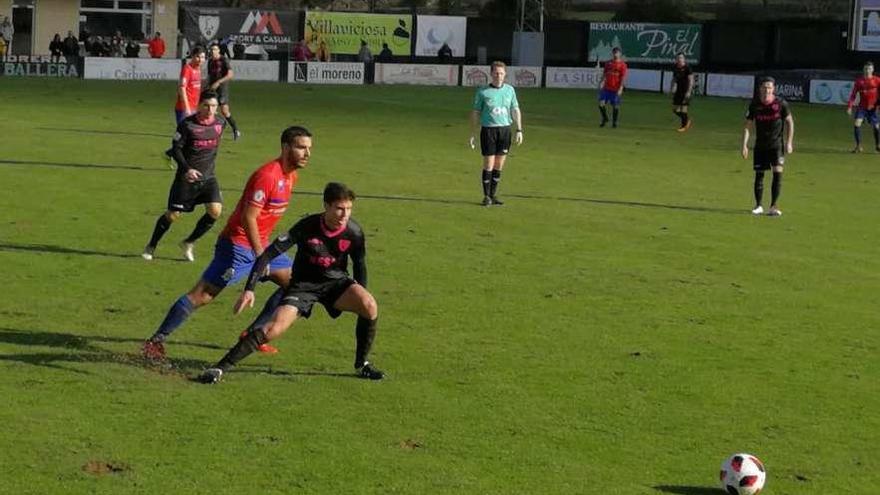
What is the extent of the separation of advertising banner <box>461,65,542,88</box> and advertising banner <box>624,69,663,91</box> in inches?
156

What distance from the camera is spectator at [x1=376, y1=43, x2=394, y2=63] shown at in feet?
228

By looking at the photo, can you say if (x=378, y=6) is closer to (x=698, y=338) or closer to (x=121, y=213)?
(x=121, y=213)

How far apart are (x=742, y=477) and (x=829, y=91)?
167 ft

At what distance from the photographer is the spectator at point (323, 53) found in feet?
234

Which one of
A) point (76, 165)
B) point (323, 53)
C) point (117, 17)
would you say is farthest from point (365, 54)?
point (76, 165)

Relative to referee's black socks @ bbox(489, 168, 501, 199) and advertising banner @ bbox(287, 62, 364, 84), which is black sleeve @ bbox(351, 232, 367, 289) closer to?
referee's black socks @ bbox(489, 168, 501, 199)

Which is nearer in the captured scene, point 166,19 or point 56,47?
point 56,47

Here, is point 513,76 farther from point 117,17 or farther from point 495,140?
point 495,140

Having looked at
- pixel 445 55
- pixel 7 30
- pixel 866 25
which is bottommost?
pixel 445 55

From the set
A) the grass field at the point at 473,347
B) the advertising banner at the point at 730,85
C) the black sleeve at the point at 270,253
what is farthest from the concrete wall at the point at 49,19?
the black sleeve at the point at 270,253

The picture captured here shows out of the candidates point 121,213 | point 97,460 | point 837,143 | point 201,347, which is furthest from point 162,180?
point 837,143

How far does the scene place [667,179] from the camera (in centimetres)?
2688

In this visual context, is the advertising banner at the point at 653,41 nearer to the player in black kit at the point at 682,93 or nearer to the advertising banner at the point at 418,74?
the advertising banner at the point at 418,74

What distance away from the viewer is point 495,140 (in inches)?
880
